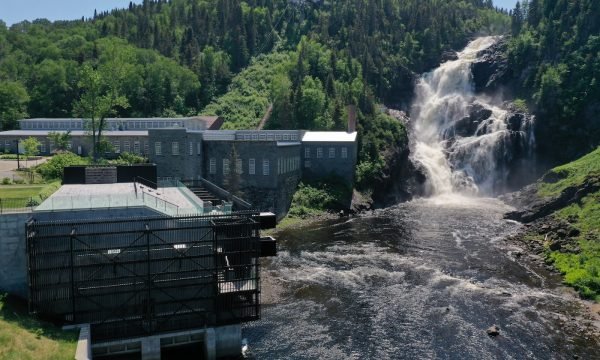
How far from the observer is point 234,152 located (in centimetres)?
6238

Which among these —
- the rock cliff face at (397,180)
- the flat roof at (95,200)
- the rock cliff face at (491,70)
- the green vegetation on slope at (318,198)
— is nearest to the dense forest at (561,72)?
A: the rock cliff face at (491,70)

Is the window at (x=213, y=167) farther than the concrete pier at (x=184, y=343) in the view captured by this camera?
Yes

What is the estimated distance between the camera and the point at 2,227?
88.0 feet

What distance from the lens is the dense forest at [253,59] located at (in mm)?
95062

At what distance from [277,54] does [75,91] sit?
54118mm

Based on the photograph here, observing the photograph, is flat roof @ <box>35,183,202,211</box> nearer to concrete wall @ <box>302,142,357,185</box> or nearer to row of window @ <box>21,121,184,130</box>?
concrete wall @ <box>302,142,357,185</box>

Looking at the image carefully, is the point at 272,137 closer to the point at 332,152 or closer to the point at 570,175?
the point at 332,152

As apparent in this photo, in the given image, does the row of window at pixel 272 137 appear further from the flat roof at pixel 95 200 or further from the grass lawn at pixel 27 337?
the grass lawn at pixel 27 337

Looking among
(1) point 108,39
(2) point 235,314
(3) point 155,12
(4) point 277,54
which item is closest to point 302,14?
(4) point 277,54

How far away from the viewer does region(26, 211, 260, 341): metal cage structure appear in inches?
1035

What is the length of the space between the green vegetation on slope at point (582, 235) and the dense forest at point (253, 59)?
26098mm

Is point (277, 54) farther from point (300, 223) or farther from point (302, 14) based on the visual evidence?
point (300, 223)

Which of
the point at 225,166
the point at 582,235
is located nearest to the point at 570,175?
the point at 582,235

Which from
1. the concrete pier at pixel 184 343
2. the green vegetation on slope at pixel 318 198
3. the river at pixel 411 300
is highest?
the green vegetation on slope at pixel 318 198
